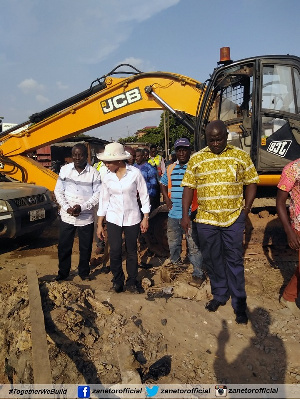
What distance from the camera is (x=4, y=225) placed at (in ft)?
17.8

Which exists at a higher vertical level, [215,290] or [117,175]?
[117,175]

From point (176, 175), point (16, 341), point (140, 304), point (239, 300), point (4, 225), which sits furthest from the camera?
point (4, 225)

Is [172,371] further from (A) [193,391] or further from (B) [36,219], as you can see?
(B) [36,219]

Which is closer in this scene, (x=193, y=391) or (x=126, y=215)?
(x=193, y=391)

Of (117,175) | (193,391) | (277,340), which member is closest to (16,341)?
(193,391)

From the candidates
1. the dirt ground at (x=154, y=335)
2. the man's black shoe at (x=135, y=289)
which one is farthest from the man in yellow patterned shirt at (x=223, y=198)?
the man's black shoe at (x=135, y=289)

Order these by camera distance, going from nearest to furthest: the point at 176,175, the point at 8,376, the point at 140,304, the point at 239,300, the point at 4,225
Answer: the point at 8,376 < the point at 239,300 < the point at 140,304 < the point at 176,175 < the point at 4,225

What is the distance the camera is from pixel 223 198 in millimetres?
3213

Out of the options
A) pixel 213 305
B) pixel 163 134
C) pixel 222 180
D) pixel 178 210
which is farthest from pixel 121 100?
pixel 163 134

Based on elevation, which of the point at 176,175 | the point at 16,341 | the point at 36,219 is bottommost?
the point at 16,341

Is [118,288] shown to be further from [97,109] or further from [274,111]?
[97,109]

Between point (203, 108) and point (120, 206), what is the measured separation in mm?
2190

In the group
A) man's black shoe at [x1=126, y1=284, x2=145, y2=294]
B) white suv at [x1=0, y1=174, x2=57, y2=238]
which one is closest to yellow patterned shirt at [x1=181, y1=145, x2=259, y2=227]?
man's black shoe at [x1=126, y1=284, x2=145, y2=294]

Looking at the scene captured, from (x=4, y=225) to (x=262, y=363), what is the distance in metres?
4.39
